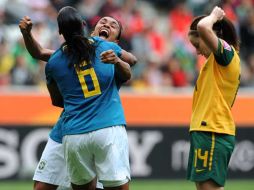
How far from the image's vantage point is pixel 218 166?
7.24m

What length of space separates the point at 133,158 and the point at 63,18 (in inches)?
236

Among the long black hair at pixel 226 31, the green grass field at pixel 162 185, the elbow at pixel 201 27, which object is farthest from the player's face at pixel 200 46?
the green grass field at pixel 162 185

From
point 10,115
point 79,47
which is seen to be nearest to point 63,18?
point 79,47

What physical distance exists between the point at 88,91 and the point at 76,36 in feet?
1.60

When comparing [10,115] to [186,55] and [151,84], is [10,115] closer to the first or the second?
[151,84]

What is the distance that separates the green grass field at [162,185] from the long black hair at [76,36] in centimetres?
501

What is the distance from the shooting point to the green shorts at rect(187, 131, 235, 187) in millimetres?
7227

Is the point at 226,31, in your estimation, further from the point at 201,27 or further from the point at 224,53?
the point at 201,27

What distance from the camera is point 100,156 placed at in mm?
7203

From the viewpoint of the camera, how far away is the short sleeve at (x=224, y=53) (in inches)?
277

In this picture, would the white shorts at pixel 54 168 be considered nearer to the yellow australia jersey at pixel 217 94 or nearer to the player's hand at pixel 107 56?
the player's hand at pixel 107 56

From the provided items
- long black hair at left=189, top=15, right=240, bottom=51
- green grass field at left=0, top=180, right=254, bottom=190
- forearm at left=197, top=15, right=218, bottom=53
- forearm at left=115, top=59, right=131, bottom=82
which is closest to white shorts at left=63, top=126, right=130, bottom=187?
forearm at left=115, top=59, right=131, bottom=82

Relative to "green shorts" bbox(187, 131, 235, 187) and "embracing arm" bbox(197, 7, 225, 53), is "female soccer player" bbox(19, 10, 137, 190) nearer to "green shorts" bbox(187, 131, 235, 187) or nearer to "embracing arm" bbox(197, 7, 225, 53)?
"embracing arm" bbox(197, 7, 225, 53)

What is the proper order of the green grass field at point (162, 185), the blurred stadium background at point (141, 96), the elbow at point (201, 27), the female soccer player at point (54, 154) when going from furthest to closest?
the blurred stadium background at point (141, 96) → the green grass field at point (162, 185) → the female soccer player at point (54, 154) → the elbow at point (201, 27)
